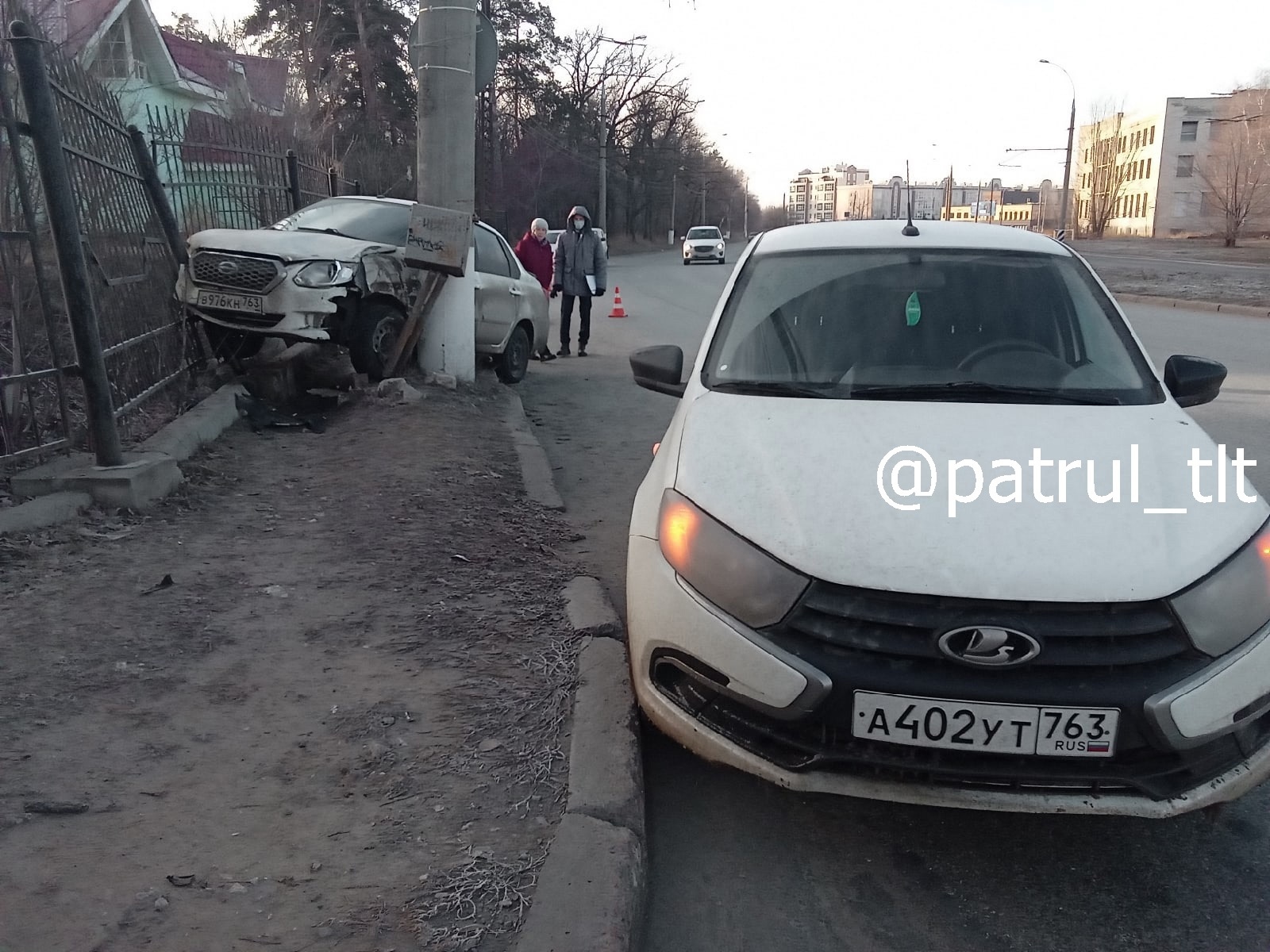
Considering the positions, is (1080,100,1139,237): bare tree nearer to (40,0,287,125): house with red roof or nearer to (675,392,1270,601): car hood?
(40,0,287,125): house with red roof

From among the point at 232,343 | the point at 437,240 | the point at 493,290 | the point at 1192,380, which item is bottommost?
the point at 232,343

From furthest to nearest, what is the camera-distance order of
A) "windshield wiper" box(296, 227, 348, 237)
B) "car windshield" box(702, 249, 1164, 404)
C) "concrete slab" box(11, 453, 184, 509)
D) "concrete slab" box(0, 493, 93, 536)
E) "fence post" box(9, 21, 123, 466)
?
"windshield wiper" box(296, 227, 348, 237)
"concrete slab" box(11, 453, 184, 509)
"fence post" box(9, 21, 123, 466)
"concrete slab" box(0, 493, 93, 536)
"car windshield" box(702, 249, 1164, 404)

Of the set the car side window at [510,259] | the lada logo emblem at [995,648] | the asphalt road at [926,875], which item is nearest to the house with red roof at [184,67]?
the car side window at [510,259]

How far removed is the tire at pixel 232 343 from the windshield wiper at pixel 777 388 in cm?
540

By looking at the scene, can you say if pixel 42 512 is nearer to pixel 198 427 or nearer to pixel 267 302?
pixel 198 427

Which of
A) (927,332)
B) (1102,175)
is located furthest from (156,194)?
(1102,175)

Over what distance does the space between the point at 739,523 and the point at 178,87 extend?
32.1m

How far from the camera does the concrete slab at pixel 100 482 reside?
477 centimetres

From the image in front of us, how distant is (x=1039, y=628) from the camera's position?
2.36 m

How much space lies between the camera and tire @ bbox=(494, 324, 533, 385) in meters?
9.98

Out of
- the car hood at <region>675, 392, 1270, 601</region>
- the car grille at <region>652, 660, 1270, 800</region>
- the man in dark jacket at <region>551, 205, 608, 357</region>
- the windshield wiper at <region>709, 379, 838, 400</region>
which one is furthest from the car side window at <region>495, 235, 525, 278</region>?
the car grille at <region>652, 660, 1270, 800</region>

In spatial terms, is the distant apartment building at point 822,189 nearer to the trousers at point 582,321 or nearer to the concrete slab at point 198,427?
the trousers at point 582,321

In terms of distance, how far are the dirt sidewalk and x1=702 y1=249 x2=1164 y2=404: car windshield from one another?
1.29 meters

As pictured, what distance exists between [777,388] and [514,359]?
6915 millimetres
